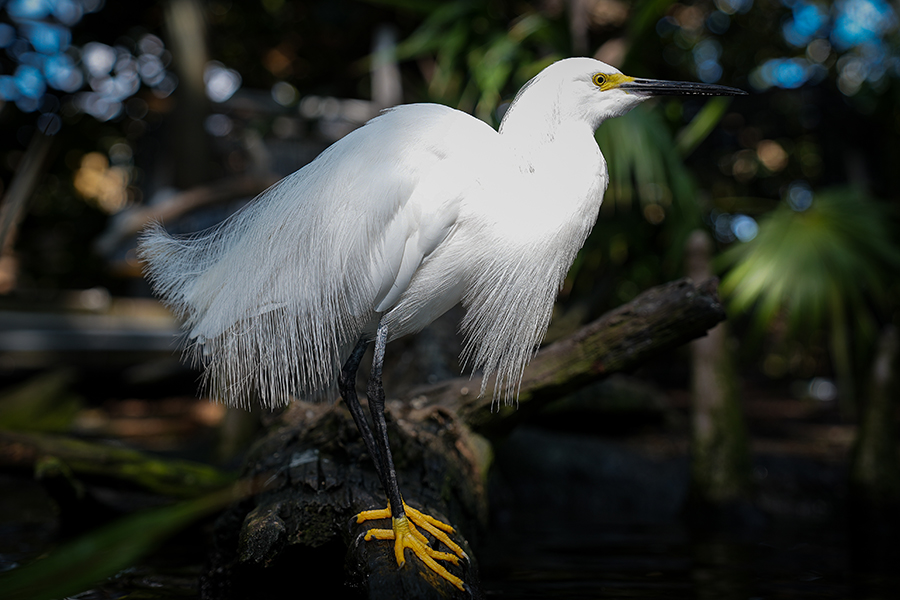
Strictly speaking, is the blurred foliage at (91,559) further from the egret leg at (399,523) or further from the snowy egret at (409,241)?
the snowy egret at (409,241)

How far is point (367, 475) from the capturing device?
2.42m

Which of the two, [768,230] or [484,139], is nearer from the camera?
[484,139]

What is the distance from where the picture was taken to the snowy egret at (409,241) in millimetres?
2301

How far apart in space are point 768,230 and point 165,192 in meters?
5.67

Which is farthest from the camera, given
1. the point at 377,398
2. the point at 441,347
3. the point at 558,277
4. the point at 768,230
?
the point at 768,230

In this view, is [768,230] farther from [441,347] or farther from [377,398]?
[377,398]

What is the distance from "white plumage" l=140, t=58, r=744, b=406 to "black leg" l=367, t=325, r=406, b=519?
0.14m

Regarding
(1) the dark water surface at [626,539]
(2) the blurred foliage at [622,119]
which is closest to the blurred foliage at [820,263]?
(2) the blurred foliage at [622,119]

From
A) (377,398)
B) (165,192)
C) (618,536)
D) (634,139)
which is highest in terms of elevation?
(165,192)

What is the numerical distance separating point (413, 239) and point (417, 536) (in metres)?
0.98

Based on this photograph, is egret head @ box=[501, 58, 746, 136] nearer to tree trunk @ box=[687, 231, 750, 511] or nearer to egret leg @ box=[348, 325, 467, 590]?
egret leg @ box=[348, 325, 467, 590]

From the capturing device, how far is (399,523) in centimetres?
198

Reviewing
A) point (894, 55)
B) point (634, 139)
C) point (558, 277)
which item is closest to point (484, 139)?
point (558, 277)

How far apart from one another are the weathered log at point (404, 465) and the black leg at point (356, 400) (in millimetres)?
108
